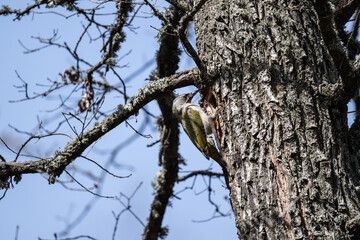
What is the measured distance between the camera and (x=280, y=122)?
2.46 meters

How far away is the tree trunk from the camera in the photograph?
2.27 meters

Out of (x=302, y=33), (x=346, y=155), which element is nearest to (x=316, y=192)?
(x=346, y=155)

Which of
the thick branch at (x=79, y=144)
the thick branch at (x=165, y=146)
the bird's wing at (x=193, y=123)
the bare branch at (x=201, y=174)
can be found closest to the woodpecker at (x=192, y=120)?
the bird's wing at (x=193, y=123)

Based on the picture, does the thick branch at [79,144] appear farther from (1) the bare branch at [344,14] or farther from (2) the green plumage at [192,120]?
(1) the bare branch at [344,14]

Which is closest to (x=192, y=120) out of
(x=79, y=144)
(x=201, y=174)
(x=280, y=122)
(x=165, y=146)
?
(x=165, y=146)

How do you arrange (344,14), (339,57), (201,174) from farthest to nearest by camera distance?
1. (201,174)
2. (344,14)
3. (339,57)

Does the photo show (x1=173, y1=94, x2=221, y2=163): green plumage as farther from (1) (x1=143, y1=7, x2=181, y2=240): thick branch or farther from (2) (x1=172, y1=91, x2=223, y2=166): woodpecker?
(1) (x1=143, y1=7, x2=181, y2=240): thick branch

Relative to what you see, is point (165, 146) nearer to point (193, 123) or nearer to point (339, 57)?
point (193, 123)

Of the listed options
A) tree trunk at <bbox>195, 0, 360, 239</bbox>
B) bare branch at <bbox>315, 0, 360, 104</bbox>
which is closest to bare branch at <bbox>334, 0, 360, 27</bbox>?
tree trunk at <bbox>195, 0, 360, 239</bbox>

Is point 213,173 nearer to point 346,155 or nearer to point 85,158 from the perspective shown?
point 85,158

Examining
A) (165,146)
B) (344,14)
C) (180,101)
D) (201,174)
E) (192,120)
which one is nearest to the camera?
(344,14)

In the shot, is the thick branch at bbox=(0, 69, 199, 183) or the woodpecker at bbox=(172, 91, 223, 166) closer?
the thick branch at bbox=(0, 69, 199, 183)

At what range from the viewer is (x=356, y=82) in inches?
105

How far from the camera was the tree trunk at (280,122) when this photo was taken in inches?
89.4
